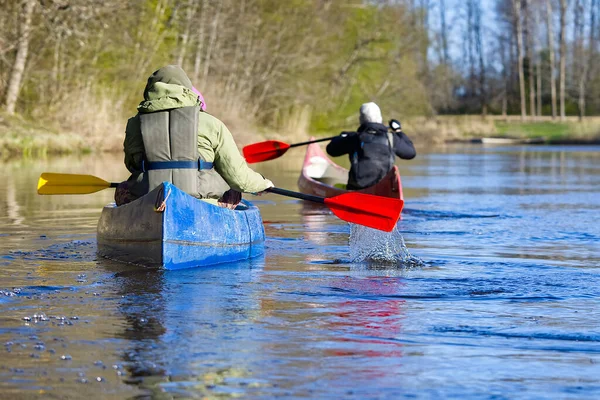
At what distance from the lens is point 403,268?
26.1 ft

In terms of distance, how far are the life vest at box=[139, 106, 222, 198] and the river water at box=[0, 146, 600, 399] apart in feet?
2.21

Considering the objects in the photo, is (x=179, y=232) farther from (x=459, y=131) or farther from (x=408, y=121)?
(x=459, y=131)

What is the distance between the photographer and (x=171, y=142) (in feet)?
24.8

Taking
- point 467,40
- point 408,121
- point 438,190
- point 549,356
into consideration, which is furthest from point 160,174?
point 467,40

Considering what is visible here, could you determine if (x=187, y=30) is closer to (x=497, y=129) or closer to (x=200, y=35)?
(x=200, y=35)

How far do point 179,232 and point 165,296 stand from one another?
1.04m

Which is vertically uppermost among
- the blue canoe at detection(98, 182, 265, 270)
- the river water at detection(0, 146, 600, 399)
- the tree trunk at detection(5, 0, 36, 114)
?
the tree trunk at detection(5, 0, 36, 114)

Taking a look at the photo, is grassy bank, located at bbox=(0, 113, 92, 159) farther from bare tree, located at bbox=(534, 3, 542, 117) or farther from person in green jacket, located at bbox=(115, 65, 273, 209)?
bare tree, located at bbox=(534, 3, 542, 117)

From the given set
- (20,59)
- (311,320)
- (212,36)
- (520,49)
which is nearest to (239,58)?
(212,36)

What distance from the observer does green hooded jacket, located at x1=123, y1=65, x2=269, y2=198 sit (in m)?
7.54

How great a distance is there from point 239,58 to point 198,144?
94.7 ft

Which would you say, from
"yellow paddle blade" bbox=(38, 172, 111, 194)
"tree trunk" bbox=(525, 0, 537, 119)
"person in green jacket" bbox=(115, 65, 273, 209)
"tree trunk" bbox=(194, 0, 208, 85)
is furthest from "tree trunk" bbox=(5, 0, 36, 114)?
"tree trunk" bbox=(525, 0, 537, 119)

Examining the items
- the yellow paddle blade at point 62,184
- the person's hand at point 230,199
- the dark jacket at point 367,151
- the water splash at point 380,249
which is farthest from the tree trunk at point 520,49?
the person's hand at point 230,199

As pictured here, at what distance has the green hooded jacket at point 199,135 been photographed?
7539mm
